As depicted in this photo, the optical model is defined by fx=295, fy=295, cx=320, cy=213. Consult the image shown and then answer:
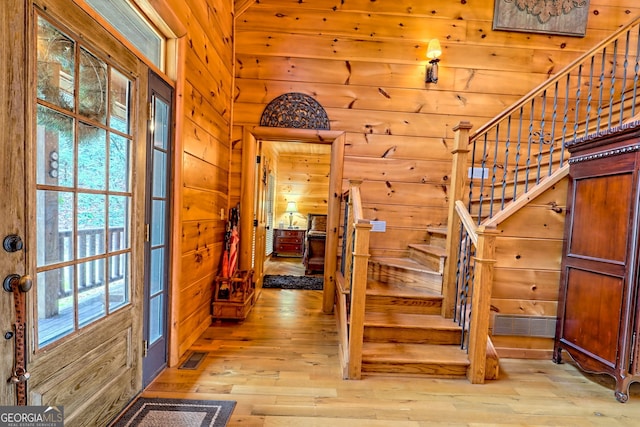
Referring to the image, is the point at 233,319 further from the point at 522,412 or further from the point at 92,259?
the point at 522,412

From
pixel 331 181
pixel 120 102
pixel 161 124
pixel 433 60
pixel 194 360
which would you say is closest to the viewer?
pixel 120 102

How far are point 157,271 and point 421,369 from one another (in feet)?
6.56

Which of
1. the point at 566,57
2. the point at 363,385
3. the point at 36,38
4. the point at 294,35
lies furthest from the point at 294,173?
the point at 36,38

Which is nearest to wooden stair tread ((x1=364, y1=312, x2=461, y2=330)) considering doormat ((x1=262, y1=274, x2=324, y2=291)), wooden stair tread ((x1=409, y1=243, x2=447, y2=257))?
wooden stair tread ((x1=409, y1=243, x2=447, y2=257))

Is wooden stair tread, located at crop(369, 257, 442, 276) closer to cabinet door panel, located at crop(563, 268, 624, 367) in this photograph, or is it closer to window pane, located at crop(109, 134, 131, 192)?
cabinet door panel, located at crop(563, 268, 624, 367)

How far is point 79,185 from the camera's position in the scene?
133 cm

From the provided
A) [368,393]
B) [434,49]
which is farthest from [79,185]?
[434,49]

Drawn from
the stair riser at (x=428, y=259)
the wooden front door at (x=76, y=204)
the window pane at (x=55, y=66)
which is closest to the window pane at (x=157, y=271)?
the wooden front door at (x=76, y=204)

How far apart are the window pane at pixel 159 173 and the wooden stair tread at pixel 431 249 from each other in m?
2.27

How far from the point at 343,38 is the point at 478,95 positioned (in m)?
1.66

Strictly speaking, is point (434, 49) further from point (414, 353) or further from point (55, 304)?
point (55, 304)

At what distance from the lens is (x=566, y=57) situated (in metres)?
3.38

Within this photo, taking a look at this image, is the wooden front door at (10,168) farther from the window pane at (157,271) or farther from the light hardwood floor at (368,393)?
the light hardwood floor at (368,393)

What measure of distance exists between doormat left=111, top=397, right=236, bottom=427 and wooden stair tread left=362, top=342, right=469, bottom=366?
1.00 meters
